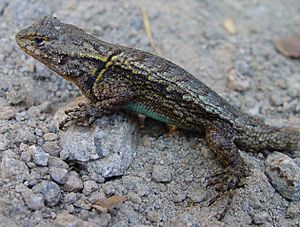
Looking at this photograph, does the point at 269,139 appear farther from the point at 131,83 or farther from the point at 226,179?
the point at 131,83

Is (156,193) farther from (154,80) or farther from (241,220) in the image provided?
(154,80)

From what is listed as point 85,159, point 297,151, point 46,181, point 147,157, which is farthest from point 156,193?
point 297,151

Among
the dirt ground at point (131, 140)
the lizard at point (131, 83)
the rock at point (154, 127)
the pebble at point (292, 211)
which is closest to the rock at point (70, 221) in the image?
the dirt ground at point (131, 140)

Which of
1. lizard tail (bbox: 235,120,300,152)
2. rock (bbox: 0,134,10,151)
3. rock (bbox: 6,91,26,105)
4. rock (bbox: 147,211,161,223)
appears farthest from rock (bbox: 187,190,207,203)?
rock (bbox: 6,91,26,105)

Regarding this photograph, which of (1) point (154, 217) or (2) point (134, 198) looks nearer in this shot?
(1) point (154, 217)

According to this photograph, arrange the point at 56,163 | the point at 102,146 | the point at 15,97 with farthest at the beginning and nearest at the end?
1. the point at 15,97
2. the point at 102,146
3. the point at 56,163

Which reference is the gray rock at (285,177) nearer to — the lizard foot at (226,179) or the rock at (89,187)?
the lizard foot at (226,179)

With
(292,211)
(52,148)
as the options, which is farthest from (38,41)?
(292,211)

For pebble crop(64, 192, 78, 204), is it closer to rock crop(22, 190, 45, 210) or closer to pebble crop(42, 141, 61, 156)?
rock crop(22, 190, 45, 210)
